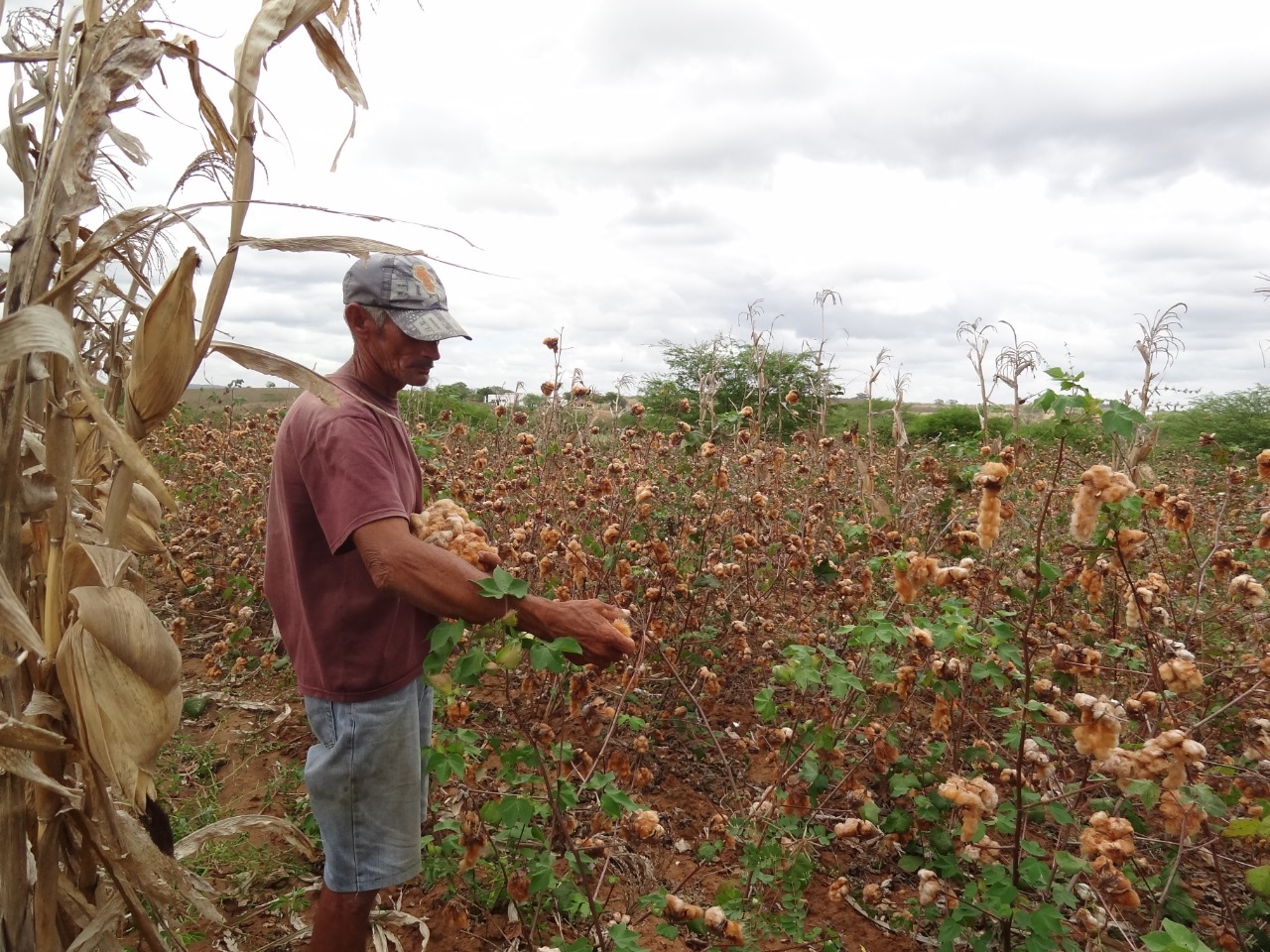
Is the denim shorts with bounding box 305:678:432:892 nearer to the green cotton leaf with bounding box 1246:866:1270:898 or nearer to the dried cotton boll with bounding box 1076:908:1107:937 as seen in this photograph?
the dried cotton boll with bounding box 1076:908:1107:937

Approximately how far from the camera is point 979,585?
308 cm

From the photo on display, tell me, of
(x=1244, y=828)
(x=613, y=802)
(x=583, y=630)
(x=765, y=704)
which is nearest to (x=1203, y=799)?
(x=1244, y=828)

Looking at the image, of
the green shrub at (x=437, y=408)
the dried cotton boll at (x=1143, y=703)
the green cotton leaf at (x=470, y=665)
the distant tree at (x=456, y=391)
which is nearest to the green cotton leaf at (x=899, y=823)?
the dried cotton boll at (x=1143, y=703)

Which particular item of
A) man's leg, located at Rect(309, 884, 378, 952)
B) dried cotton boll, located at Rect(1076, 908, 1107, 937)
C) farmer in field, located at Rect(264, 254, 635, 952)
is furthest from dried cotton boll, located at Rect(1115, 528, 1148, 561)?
man's leg, located at Rect(309, 884, 378, 952)

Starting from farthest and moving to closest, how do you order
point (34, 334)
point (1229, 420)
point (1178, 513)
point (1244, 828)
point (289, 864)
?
point (1229, 420) < point (289, 864) < point (1178, 513) < point (1244, 828) < point (34, 334)

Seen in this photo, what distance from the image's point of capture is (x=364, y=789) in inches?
87.0

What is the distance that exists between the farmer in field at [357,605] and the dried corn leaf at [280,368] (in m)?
0.52

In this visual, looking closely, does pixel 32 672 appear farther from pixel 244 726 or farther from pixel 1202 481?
pixel 1202 481

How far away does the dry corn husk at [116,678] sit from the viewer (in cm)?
135

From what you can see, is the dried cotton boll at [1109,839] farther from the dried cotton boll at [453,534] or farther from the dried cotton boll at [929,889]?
the dried cotton boll at [453,534]

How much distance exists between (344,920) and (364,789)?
16.0 inches

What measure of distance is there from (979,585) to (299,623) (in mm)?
2438

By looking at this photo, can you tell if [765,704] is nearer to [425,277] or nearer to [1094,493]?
[1094,493]

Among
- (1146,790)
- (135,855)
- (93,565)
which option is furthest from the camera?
(1146,790)
